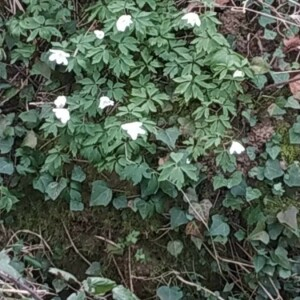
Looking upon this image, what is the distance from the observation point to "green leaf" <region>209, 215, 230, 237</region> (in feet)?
7.26

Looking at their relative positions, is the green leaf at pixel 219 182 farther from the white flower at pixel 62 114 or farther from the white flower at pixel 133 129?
the white flower at pixel 62 114

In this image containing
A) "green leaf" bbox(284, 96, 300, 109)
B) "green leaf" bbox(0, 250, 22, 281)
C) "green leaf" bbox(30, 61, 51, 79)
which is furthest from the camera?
"green leaf" bbox(30, 61, 51, 79)

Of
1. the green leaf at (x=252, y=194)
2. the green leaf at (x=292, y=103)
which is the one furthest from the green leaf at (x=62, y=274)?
the green leaf at (x=292, y=103)

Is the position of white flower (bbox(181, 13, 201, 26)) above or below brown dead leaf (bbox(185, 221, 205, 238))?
above

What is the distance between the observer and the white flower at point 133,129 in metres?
2.10

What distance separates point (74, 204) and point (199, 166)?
Answer: 1.37 ft

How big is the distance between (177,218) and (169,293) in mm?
238

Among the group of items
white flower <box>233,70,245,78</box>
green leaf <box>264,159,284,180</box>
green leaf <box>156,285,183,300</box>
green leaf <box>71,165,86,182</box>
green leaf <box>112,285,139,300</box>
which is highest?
white flower <box>233,70,245,78</box>

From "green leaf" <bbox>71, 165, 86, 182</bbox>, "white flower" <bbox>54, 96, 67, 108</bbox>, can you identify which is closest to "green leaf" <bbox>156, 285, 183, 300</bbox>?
"green leaf" <bbox>71, 165, 86, 182</bbox>

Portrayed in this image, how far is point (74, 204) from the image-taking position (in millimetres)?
2297

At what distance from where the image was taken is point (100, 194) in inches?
89.3

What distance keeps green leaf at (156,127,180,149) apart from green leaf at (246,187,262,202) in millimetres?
268

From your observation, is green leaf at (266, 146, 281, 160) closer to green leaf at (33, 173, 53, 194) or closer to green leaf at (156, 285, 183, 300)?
green leaf at (156, 285, 183, 300)

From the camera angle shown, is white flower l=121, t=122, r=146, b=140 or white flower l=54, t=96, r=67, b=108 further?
white flower l=54, t=96, r=67, b=108
